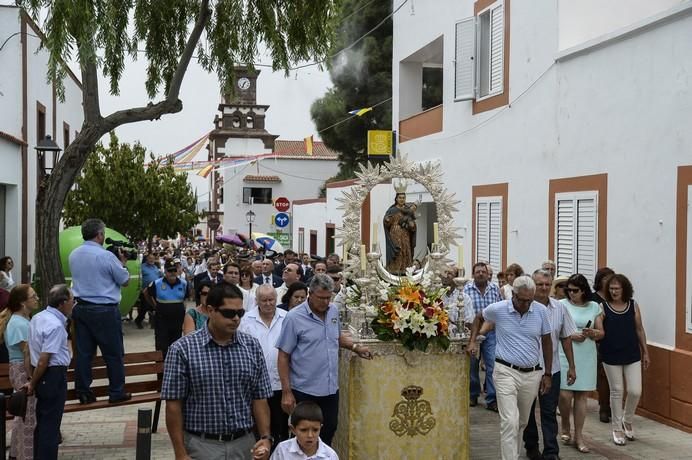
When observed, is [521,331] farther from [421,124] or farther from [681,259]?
[421,124]

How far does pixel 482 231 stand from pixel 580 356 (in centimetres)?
745

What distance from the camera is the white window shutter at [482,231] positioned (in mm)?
16641

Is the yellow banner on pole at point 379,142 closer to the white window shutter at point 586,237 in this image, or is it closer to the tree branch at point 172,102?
the tree branch at point 172,102

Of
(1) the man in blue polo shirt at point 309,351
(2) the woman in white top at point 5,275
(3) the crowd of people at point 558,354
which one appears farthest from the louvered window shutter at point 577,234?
(2) the woman in white top at point 5,275

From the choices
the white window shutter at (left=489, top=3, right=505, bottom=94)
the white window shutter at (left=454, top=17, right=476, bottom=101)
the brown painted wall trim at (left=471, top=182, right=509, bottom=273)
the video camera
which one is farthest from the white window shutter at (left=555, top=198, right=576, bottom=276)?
the video camera

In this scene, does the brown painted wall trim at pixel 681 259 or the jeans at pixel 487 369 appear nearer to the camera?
the brown painted wall trim at pixel 681 259

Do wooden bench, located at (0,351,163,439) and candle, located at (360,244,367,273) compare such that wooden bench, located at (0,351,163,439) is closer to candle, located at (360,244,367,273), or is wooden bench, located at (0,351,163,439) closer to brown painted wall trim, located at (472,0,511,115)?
candle, located at (360,244,367,273)

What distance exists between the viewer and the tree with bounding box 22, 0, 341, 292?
11555 millimetres

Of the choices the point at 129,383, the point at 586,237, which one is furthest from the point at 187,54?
the point at 586,237

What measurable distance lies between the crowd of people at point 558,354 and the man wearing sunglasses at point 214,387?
3.58m

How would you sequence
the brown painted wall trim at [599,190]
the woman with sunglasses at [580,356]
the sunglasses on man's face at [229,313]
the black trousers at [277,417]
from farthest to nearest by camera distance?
the brown painted wall trim at [599,190], the woman with sunglasses at [580,356], the black trousers at [277,417], the sunglasses on man's face at [229,313]

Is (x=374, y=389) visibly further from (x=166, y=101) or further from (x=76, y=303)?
(x=166, y=101)

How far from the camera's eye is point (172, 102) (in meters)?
12.9

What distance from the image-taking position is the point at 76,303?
29.6 feet
